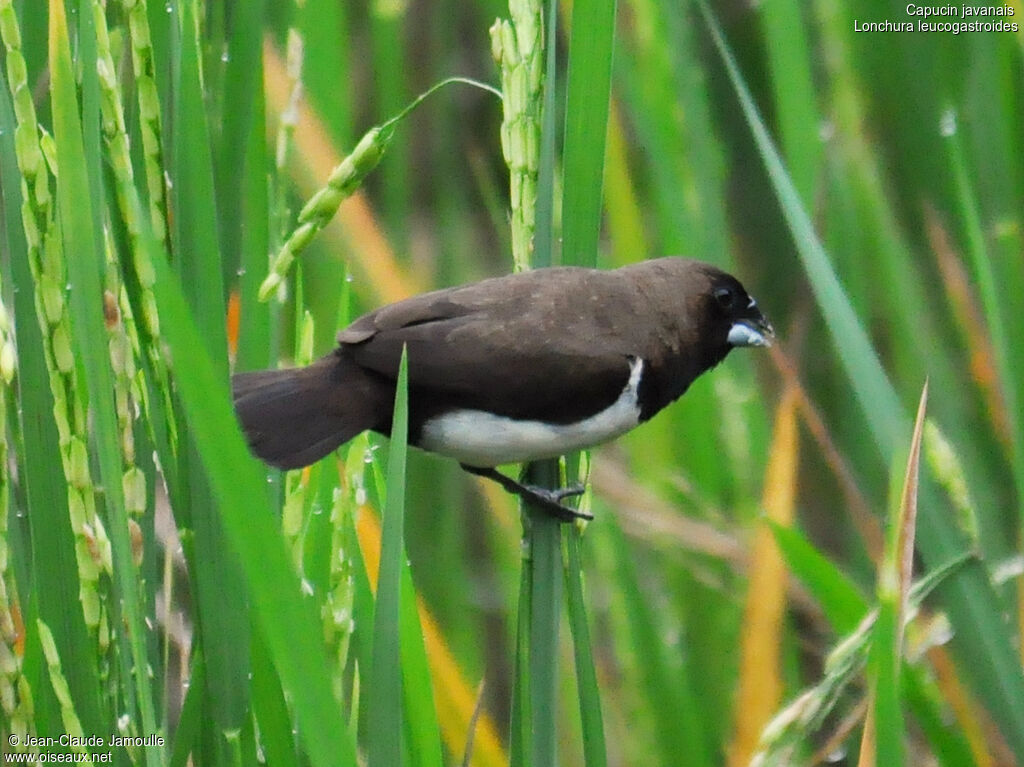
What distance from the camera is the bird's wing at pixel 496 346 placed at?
1.57 metres

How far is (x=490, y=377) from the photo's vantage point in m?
1.59

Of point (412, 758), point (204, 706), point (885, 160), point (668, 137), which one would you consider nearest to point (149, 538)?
point (204, 706)

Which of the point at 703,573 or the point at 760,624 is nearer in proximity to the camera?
the point at 760,624

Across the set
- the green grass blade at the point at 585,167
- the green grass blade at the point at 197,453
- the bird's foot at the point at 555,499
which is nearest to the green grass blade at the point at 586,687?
the green grass blade at the point at 585,167

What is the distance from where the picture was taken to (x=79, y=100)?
3.33 ft

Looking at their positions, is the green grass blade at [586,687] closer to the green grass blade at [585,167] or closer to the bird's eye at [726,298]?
the green grass blade at [585,167]

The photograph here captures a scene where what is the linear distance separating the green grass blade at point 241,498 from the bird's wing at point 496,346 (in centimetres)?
72

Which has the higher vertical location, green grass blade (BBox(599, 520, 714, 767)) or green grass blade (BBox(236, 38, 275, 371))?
green grass blade (BBox(236, 38, 275, 371))

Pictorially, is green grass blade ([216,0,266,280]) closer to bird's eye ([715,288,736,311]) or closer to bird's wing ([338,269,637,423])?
bird's wing ([338,269,637,423])

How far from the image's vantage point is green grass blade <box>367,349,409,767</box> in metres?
0.91

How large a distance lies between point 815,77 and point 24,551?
2.09 meters

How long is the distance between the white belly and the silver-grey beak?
1.07ft

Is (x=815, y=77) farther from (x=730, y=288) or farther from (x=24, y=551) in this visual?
(x=24, y=551)

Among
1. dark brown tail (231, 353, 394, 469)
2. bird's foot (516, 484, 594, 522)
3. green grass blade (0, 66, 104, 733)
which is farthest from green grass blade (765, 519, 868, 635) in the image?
green grass blade (0, 66, 104, 733)
